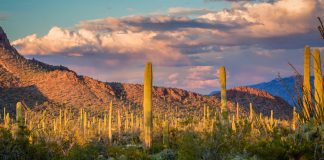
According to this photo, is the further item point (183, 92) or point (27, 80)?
point (183, 92)

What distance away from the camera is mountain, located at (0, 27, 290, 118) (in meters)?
63.0

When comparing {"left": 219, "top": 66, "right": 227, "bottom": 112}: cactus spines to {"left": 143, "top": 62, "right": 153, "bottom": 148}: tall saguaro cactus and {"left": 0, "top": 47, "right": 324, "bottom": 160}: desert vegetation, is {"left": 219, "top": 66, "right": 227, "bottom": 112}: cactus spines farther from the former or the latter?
{"left": 143, "top": 62, "right": 153, "bottom": 148}: tall saguaro cactus

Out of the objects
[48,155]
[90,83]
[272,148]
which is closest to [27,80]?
[90,83]

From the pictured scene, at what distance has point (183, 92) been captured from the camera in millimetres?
80812

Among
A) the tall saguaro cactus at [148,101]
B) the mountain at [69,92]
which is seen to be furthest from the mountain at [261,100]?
the tall saguaro cactus at [148,101]

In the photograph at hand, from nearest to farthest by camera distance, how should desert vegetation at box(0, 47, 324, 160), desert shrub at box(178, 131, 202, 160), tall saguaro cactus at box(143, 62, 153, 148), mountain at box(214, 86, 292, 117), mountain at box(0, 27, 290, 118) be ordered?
desert vegetation at box(0, 47, 324, 160) → desert shrub at box(178, 131, 202, 160) → tall saguaro cactus at box(143, 62, 153, 148) → mountain at box(0, 27, 290, 118) → mountain at box(214, 86, 292, 117)

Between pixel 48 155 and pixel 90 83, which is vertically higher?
pixel 90 83

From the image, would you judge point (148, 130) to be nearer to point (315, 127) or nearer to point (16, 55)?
point (315, 127)

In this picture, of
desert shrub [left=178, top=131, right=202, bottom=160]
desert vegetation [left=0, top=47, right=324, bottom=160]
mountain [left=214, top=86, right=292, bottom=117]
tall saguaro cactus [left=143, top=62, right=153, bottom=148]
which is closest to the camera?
desert vegetation [left=0, top=47, right=324, bottom=160]

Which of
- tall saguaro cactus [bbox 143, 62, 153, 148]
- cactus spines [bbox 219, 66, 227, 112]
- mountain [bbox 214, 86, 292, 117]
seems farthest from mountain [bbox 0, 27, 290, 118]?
cactus spines [bbox 219, 66, 227, 112]

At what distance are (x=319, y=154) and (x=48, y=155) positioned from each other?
14501 millimetres

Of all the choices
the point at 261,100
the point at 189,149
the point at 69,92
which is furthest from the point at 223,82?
the point at 261,100

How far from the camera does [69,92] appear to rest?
66688 millimetres

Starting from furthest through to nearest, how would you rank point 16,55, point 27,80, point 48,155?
point 16,55, point 27,80, point 48,155
